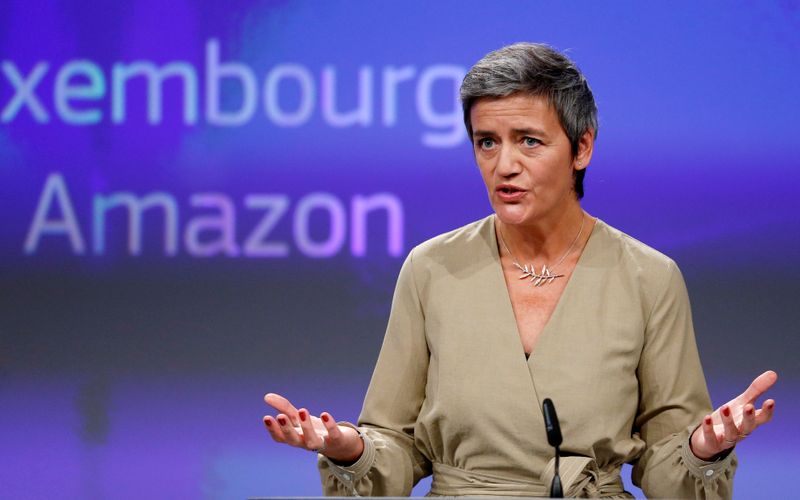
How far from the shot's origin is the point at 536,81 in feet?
7.29

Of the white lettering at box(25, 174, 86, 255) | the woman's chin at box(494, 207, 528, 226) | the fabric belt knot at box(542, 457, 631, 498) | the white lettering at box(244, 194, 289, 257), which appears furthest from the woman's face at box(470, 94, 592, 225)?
the white lettering at box(25, 174, 86, 255)

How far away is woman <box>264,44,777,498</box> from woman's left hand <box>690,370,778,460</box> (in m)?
0.06


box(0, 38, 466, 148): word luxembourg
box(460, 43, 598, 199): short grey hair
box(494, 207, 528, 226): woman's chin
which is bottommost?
box(494, 207, 528, 226): woman's chin

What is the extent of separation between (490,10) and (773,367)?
4.56ft

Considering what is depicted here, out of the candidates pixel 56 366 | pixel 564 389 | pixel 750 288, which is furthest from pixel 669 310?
pixel 56 366

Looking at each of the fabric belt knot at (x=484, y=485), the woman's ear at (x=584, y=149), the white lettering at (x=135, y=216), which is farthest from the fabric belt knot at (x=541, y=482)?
the white lettering at (x=135, y=216)

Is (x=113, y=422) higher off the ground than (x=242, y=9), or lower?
lower

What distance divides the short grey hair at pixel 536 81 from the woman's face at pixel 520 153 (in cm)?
2

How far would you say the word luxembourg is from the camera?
3.65 m

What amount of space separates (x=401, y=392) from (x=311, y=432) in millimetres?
383

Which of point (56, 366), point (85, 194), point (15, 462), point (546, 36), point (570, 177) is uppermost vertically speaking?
point (546, 36)

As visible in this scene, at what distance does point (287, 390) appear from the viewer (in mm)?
3713

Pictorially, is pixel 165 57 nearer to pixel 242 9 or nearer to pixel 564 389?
pixel 242 9

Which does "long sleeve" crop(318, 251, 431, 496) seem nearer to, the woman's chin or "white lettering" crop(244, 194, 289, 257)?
the woman's chin
